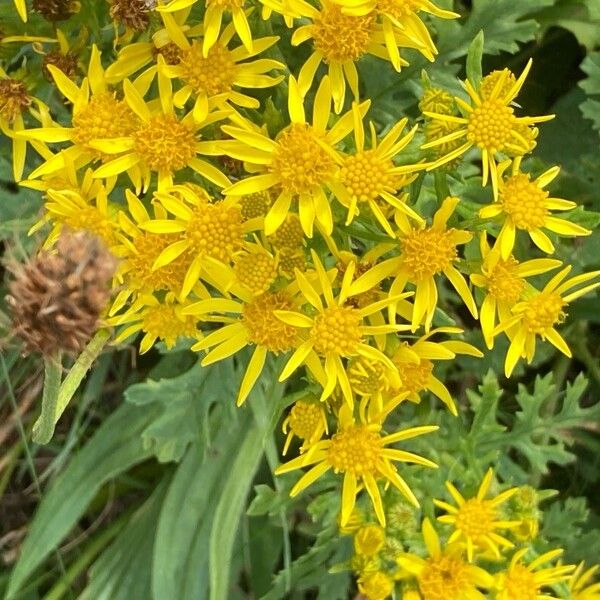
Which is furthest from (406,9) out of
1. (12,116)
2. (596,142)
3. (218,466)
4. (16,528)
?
(16,528)

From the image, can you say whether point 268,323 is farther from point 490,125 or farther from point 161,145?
point 490,125

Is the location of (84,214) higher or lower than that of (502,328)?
higher

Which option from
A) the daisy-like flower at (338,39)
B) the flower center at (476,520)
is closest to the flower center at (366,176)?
the daisy-like flower at (338,39)

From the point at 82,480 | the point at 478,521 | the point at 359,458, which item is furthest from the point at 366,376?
the point at 82,480

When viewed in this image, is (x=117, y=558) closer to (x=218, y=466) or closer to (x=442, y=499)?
(x=218, y=466)

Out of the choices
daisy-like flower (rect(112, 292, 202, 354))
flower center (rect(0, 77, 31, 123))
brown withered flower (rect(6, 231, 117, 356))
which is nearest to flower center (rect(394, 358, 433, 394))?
daisy-like flower (rect(112, 292, 202, 354))

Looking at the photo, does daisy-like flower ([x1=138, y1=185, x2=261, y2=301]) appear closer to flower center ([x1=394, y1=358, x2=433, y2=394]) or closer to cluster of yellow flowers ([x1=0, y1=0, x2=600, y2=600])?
cluster of yellow flowers ([x1=0, y1=0, x2=600, y2=600])

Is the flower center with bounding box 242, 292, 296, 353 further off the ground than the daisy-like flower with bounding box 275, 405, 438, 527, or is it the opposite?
the flower center with bounding box 242, 292, 296, 353
